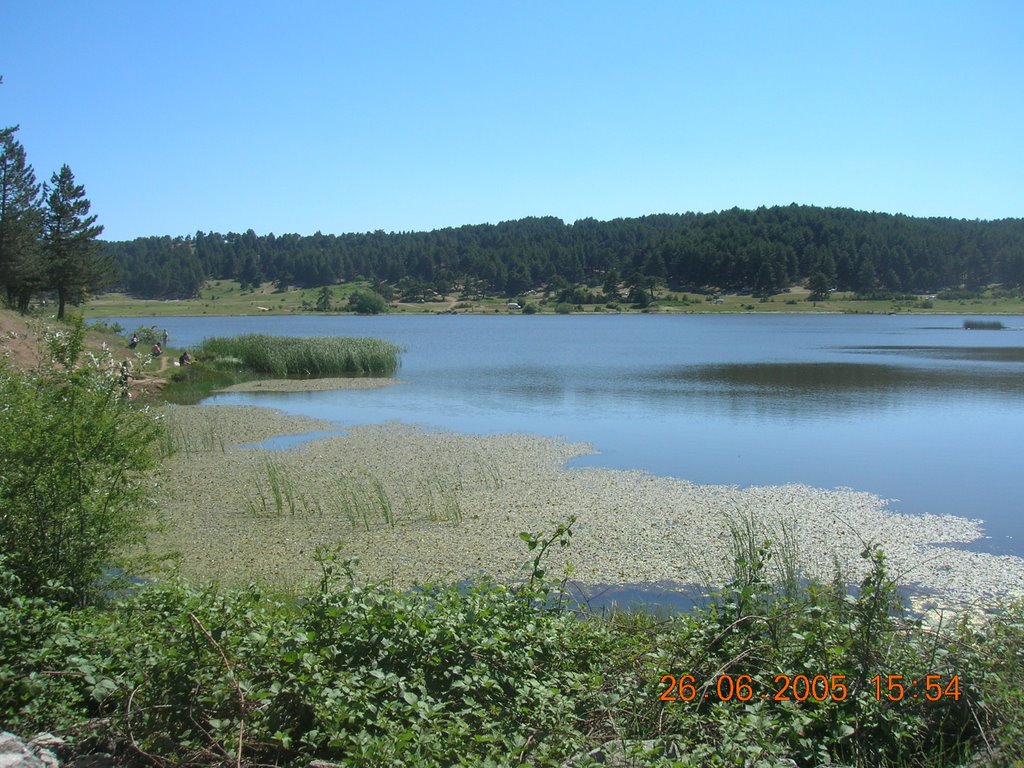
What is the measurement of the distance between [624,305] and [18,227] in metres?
89.1

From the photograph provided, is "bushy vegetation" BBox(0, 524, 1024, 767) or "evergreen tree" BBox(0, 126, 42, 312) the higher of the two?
"evergreen tree" BBox(0, 126, 42, 312)

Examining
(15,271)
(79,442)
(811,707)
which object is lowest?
(811,707)

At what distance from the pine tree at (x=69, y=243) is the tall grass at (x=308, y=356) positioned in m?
11.3

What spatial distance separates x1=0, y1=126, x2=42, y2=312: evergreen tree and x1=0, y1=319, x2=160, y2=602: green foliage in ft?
111

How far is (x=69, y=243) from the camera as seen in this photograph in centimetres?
4412

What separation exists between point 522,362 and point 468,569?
31486 mm

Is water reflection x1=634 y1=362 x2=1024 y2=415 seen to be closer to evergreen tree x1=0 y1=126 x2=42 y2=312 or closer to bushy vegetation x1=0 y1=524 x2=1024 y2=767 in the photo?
bushy vegetation x1=0 y1=524 x2=1024 y2=767

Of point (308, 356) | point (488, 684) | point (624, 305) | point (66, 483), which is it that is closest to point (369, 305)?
point (624, 305)

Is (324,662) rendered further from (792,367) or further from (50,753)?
(792,367)

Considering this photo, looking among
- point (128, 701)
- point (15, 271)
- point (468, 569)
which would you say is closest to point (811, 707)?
point (128, 701)

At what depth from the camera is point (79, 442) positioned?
667 cm

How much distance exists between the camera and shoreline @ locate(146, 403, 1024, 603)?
32.0ft
